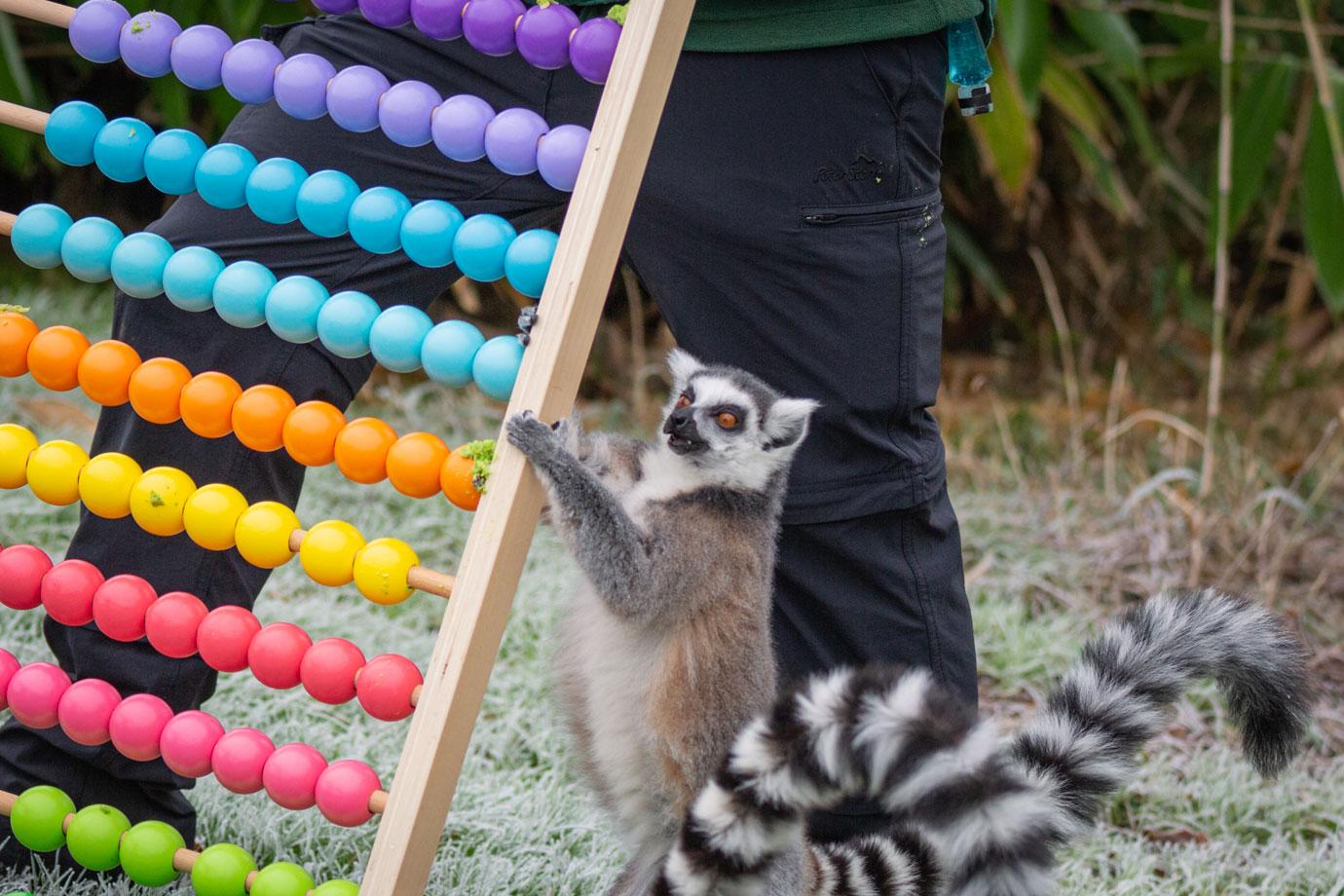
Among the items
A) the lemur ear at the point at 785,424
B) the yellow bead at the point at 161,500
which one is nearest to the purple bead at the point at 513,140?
the lemur ear at the point at 785,424

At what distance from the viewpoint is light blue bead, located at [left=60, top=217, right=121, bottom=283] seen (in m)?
2.12

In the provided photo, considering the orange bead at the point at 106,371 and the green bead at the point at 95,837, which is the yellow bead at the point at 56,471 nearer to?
the orange bead at the point at 106,371

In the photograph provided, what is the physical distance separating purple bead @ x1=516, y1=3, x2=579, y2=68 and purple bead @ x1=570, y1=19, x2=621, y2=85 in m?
0.02

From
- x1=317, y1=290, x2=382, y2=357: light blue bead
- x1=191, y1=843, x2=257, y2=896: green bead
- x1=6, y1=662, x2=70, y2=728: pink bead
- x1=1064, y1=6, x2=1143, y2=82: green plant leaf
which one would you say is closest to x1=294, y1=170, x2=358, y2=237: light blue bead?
x1=317, y1=290, x2=382, y2=357: light blue bead

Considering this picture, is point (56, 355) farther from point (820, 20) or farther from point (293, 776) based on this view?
point (820, 20)

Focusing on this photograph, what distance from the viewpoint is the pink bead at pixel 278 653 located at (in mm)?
1950

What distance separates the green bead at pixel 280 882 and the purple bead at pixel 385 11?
133 centimetres

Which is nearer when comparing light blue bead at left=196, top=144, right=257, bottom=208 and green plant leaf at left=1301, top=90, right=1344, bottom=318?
light blue bead at left=196, top=144, right=257, bottom=208

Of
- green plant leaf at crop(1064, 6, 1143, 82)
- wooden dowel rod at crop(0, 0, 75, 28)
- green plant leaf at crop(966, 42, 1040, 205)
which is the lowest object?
wooden dowel rod at crop(0, 0, 75, 28)

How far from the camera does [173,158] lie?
2111mm

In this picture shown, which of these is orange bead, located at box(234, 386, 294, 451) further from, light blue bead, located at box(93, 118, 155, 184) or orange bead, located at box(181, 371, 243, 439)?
light blue bead, located at box(93, 118, 155, 184)

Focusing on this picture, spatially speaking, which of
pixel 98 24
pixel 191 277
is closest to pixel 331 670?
pixel 191 277

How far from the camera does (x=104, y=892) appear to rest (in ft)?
7.19

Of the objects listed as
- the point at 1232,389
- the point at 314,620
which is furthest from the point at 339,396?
the point at 1232,389
